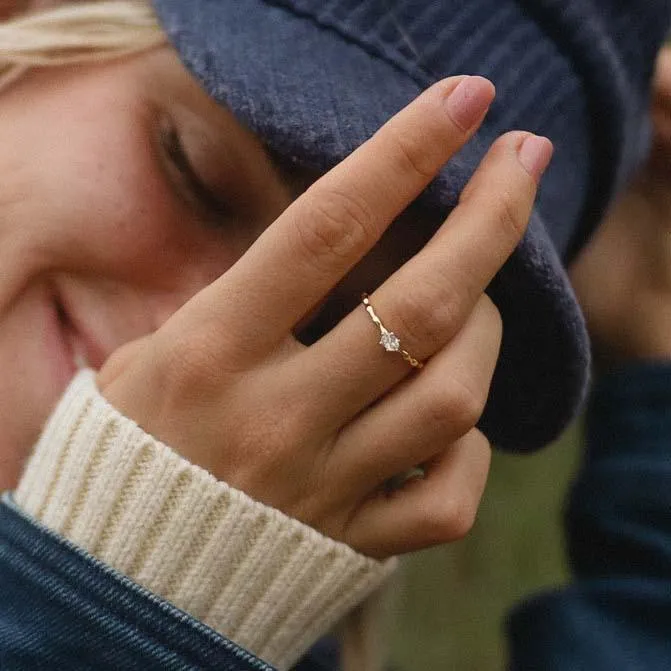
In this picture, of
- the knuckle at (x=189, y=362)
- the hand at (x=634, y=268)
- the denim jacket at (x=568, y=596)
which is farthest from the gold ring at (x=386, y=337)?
the hand at (x=634, y=268)

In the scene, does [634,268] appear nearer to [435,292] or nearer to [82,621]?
[435,292]

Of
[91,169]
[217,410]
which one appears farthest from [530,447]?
[91,169]

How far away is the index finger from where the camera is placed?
0.43 metres

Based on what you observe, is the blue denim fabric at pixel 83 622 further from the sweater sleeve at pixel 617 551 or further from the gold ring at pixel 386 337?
the sweater sleeve at pixel 617 551

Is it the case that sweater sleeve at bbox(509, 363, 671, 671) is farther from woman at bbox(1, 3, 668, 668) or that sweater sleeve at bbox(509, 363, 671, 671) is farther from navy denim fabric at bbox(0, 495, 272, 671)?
navy denim fabric at bbox(0, 495, 272, 671)

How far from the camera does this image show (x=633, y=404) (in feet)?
2.88

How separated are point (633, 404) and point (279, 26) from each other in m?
0.63

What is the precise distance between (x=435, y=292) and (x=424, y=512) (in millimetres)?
159

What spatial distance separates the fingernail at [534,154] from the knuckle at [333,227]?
0.39ft

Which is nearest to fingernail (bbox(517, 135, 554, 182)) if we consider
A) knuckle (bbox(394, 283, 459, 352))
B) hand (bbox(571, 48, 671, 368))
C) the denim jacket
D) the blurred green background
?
knuckle (bbox(394, 283, 459, 352))

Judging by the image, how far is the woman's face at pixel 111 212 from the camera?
52 centimetres

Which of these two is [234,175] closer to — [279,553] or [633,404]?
[279,553]

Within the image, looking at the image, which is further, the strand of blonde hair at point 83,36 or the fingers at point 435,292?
the strand of blonde hair at point 83,36

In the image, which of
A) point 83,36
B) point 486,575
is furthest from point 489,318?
point 486,575
